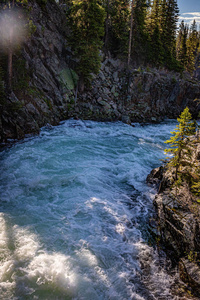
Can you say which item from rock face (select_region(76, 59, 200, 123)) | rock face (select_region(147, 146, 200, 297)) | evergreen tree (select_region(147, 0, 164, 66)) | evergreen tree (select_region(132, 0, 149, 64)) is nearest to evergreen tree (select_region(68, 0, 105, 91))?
rock face (select_region(76, 59, 200, 123))

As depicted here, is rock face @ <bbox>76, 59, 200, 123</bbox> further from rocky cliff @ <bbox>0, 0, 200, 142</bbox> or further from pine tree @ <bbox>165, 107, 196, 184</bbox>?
pine tree @ <bbox>165, 107, 196, 184</bbox>

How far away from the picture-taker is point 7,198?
7.93m

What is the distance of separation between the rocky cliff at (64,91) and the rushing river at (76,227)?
11.3 feet

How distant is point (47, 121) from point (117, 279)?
47.5ft

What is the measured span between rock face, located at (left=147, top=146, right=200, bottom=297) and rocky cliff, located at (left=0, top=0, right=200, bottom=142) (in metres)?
11.5

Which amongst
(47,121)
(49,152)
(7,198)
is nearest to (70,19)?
(47,121)

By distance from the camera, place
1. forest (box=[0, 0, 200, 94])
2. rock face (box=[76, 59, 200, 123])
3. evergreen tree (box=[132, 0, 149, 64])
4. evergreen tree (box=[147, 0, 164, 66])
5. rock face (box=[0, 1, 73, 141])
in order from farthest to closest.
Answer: evergreen tree (box=[147, 0, 164, 66]) → evergreen tree (box=[132, 0, 149, 64]) → rock face (box=[76, 59, 200, 123]) → forest (box=[0, 0, 200, 94]) → rock face (box=[0, 1, 73, 141])

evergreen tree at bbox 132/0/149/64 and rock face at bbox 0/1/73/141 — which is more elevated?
evergreen tree at bbox 132/0/149/64

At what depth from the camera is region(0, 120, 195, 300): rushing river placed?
4875 mm

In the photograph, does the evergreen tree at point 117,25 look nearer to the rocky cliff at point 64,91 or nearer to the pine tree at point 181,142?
the rocky cliff at point 64,91

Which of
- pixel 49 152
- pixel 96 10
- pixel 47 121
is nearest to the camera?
pixel 49 152

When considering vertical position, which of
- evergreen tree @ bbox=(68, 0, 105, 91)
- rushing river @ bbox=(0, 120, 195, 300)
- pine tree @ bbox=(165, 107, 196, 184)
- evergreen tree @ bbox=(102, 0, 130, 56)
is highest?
evergreen tree @ bbox=(102, 0, 130, 56)

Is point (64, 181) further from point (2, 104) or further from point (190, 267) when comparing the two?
point (2, 104)

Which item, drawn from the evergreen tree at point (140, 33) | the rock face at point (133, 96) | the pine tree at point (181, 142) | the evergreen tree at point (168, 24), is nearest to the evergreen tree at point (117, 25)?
the evergreen tree at point (140, 33)
